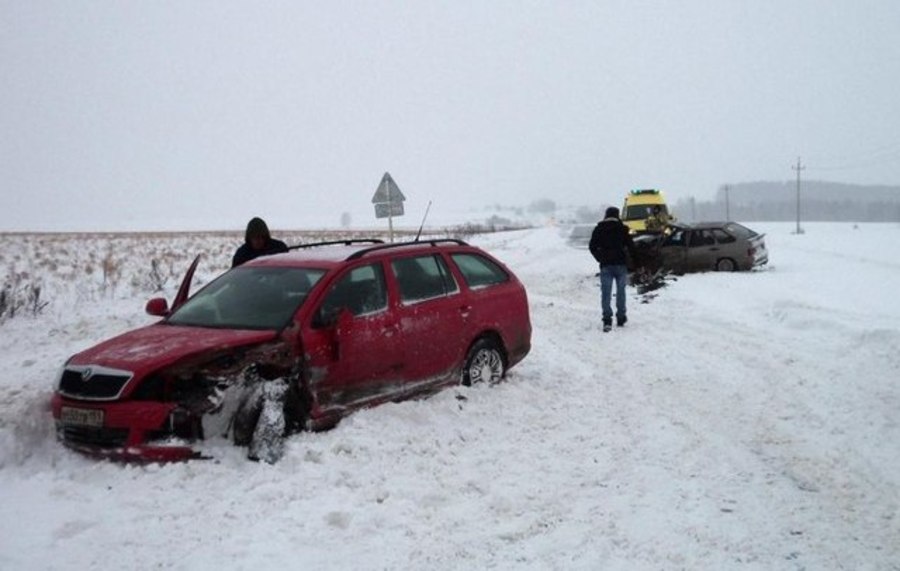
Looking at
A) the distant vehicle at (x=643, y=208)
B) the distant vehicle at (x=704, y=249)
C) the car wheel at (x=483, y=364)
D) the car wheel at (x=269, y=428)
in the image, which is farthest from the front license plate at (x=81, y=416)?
the distant vehicle at (x=643, y=208)

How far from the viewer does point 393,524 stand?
457 centimetres

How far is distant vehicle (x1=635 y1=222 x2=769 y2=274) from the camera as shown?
19203 mm

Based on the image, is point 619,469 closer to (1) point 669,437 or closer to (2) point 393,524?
(1) point 669,437

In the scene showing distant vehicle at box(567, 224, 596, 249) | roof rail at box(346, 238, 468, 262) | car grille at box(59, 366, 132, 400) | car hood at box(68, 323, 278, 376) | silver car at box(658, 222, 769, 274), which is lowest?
distant vehicle at box(567, 224, 596, 249)

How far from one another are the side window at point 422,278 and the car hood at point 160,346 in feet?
4.99

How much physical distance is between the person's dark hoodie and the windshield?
6.65 metres

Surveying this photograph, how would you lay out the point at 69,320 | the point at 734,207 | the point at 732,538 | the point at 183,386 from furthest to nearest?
the point at 734,207 → the point at 69,320 → the point at 183,386 → the point at 732,538

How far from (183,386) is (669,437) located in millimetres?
3986

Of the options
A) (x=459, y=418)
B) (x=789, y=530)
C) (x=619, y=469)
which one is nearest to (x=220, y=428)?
(x=459, y=418)

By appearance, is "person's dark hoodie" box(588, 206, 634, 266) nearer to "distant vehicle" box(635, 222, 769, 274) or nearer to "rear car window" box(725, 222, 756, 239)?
"distant vehicle" box(635, 222, 769, 274)

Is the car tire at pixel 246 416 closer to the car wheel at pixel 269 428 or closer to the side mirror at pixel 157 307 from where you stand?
the car wheel at pixel 269 428

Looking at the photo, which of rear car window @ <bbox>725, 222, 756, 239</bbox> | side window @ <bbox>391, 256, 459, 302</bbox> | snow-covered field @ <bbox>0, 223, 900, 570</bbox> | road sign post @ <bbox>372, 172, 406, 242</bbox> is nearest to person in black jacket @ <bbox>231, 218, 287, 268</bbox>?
side window @ <bbox>391, 256, 459, 302</bbox>

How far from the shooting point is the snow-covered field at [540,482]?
13.7ft

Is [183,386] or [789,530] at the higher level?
[183,386]
